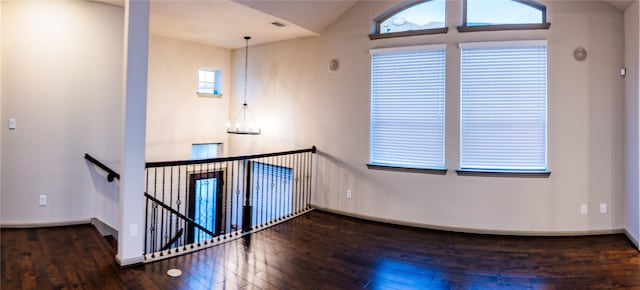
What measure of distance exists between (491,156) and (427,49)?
5.13 ft

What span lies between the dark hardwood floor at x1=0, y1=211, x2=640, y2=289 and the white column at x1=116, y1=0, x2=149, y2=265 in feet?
0.78

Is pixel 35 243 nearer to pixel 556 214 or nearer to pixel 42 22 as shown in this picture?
pixel 42 22

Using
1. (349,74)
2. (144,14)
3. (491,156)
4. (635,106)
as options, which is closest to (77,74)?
(144,14)

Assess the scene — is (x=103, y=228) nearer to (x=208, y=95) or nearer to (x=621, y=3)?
(x=208, y=95)

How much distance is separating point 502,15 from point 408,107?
155 cm

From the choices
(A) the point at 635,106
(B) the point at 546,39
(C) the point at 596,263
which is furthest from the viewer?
(B) the point at 546,39

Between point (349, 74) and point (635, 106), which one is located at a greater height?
point (349, 74)

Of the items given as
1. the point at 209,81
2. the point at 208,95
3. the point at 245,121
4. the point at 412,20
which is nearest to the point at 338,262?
the point at 412,20

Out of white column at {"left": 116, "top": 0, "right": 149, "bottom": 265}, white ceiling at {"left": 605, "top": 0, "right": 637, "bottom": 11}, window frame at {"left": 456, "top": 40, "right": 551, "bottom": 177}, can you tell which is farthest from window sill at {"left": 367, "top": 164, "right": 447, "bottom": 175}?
white column at {"left": 116, "top": 0, "right": 149, "bottom": 265}

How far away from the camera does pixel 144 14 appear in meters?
3.08

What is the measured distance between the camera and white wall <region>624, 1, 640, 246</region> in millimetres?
3709

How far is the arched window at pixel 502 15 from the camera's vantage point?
163 inches

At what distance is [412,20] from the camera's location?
4.66 metres

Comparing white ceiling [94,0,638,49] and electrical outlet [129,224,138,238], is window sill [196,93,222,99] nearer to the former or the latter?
white ceiling [94,0,638,49]
